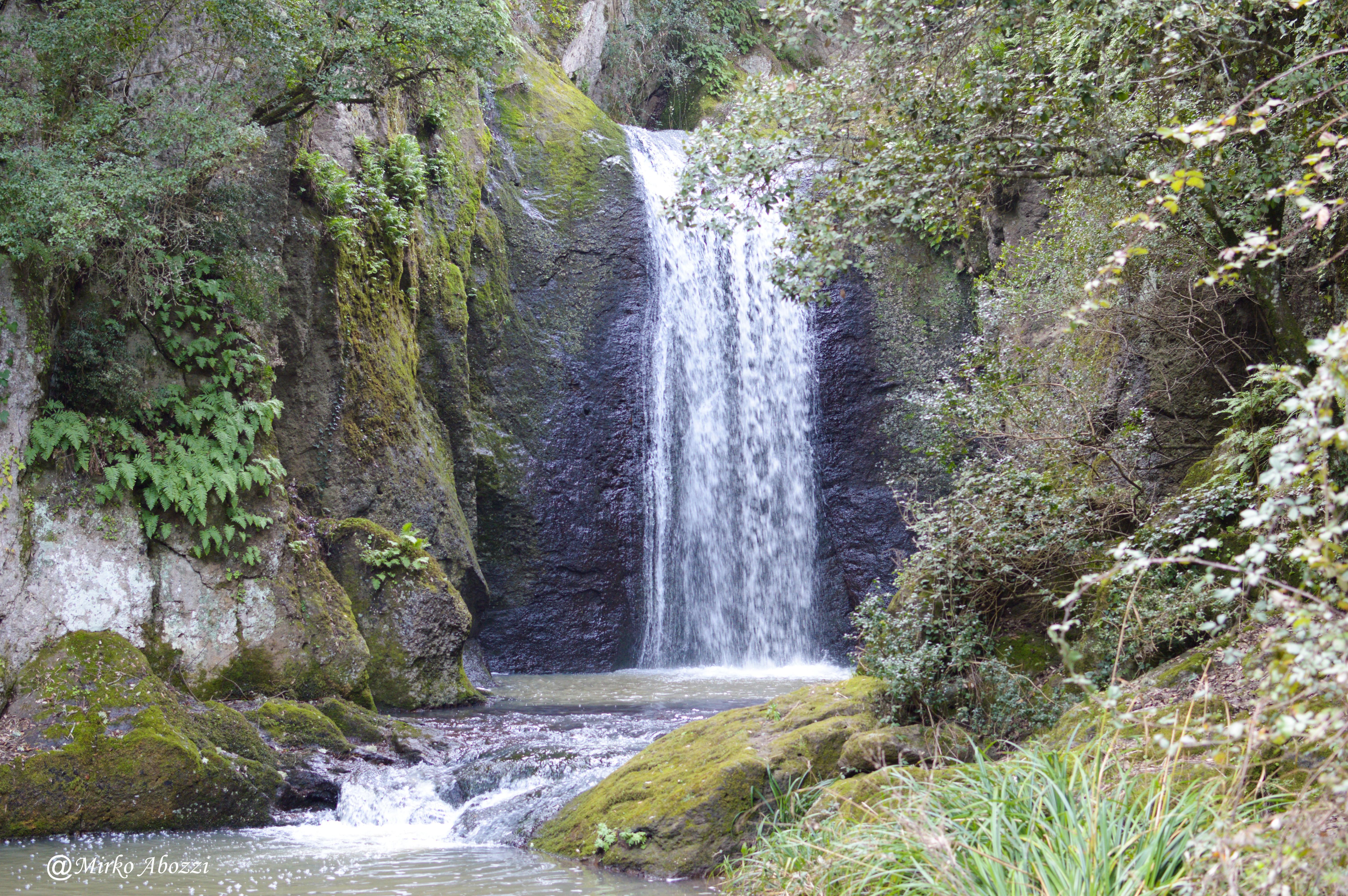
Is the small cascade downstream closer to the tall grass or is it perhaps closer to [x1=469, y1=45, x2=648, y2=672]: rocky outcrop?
[x1=469, y1=45, x2=648, y2=672]: rocky outcrop

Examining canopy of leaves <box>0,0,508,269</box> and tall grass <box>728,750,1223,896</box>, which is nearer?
tall grass <box>728,750,1223,896</box>

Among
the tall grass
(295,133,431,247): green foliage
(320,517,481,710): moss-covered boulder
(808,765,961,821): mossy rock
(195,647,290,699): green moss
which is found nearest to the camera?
the tall grass

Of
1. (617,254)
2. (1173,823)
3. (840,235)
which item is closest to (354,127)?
(617,254)

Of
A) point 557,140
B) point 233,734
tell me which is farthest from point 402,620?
point 557,140

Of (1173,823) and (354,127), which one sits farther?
(354,127)

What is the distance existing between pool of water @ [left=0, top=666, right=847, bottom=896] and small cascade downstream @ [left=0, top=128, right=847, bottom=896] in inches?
0.9

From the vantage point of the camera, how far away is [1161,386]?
26.4 feet

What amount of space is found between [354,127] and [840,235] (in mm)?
8449

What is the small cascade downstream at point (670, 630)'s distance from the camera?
6.00 metres

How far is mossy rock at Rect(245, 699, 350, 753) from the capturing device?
25.0 feet

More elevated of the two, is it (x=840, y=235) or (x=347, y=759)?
(x=840, y=235)

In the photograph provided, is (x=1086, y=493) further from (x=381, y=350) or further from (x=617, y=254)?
(x=617, y=254)

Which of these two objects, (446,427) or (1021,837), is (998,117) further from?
(446,427)

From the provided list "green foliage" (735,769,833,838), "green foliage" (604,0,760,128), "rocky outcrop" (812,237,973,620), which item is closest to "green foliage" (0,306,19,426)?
"green foliage" (735,769,833,838)
